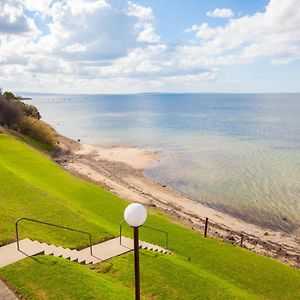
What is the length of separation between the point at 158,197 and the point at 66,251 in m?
29.5

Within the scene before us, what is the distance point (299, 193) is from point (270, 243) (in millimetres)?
16173

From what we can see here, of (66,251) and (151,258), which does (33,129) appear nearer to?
(66,251)

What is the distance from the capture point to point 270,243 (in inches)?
1235

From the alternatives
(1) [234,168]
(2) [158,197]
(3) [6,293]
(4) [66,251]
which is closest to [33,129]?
(2) [158,197]

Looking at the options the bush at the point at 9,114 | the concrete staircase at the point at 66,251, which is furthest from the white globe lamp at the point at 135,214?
the bush at the point at 9,114

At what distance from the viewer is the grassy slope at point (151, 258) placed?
546 inches

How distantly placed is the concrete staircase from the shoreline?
53.1 ft

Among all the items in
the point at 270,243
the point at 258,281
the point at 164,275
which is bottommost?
the point at 270,243

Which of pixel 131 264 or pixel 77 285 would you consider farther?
pixel 131 264

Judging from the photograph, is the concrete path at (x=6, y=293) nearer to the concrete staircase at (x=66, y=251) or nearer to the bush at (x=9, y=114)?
the concrete staircase at (x=66, y=251)

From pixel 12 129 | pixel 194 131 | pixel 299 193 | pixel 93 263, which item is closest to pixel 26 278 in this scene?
pixel 93 263

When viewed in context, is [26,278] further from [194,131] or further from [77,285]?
[194,131]

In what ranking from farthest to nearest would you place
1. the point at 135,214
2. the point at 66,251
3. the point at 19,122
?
1. the point at 19,122
2. the point at 66,251
3. the point at 135,214

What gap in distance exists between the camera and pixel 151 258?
52.4 feet
